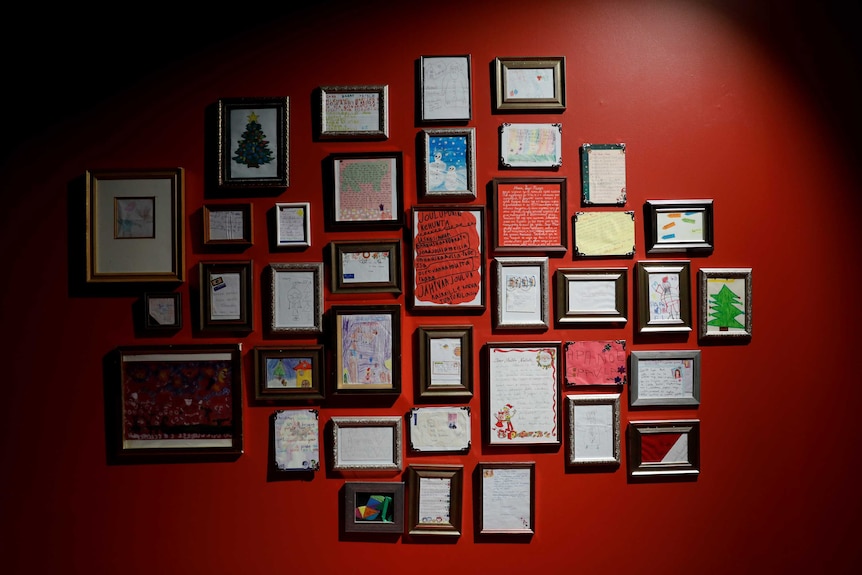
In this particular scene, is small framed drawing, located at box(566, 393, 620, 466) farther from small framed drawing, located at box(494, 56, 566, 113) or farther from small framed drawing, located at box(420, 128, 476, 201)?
small framed drawing, located at box(494, 56, 566, 113)

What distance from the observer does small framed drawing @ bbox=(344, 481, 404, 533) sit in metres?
1.93

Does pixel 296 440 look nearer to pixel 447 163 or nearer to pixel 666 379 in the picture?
pixel 447 163

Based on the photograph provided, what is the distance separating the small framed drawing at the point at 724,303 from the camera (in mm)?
1942

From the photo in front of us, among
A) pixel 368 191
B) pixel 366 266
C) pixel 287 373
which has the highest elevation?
pixel 368 191

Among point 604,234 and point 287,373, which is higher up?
point 604,234

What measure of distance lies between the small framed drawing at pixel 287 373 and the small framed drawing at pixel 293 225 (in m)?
0.40

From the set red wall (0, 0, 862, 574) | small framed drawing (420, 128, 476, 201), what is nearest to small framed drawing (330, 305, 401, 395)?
red wall (0, 0, 862, 574)

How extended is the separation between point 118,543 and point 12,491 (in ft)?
1.48

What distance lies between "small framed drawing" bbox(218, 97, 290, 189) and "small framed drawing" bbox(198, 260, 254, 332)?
1.02ft

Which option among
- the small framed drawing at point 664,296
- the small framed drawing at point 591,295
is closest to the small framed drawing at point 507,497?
the small framed drawing at point 591,295

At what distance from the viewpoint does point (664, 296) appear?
1.94 meters

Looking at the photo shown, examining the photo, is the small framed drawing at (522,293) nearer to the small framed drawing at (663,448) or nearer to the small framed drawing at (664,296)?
the small framed drawing at (664,296)

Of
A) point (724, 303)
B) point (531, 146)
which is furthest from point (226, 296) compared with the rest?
point (724, 303)

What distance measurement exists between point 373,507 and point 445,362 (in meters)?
0.62
